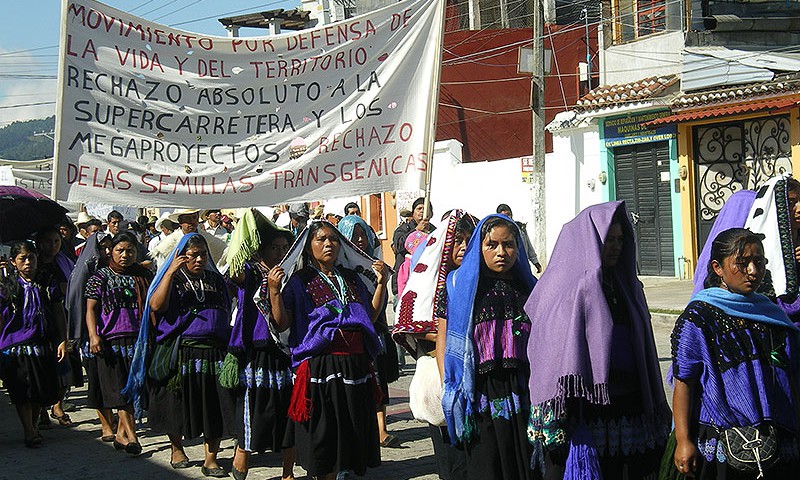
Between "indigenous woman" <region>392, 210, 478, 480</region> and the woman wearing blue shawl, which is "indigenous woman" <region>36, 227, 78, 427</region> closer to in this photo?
the woman wearing blue shawl

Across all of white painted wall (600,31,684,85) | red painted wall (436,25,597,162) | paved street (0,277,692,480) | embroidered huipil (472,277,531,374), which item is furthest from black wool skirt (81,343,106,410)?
red painted wall (436,25,597,162)

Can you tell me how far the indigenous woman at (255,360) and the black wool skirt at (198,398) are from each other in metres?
0.30

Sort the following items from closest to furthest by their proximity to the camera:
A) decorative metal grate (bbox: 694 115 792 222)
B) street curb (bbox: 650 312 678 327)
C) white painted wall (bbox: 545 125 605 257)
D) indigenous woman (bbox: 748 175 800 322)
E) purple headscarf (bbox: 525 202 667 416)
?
1. purple headscarf (bbox: 525 202 667 416)
2. indigenous woman (bbox: 748 175 800 322)
3. street curb (bbox: 650 312 678 327)
4. decorative metal grate (bbox: 694 115 792 222)
5. white painted wall (bbox: 545 125 605 257)

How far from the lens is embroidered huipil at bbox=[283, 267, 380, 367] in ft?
20.7

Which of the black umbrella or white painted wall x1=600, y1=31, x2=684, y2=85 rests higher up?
white painted wall x1=600, y1=31, x2=684, y2=85

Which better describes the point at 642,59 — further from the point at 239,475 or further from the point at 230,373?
the point at 239,475

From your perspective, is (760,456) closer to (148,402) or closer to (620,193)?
(148,402)

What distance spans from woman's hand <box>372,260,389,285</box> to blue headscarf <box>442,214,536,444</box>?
145 centimetres

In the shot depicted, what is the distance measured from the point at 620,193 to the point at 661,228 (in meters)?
1.29

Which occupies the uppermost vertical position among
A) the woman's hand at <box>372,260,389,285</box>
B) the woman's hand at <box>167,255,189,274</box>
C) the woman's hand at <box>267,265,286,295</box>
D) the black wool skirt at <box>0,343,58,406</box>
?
the woman's hand at <box>167,255,189,274</box>

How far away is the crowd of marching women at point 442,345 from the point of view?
4285 mm

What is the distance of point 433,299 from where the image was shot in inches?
228

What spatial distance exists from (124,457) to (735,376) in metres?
5.27

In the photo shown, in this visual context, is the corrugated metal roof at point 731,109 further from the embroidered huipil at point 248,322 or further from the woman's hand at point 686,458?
the woman's hand at point 686,458
